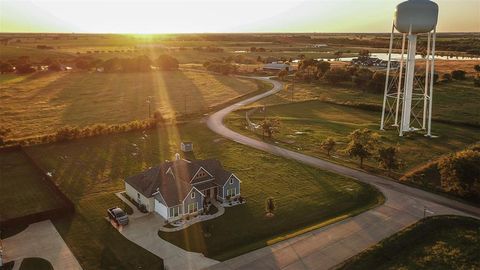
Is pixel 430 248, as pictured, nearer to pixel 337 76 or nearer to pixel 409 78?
pixel 409 78

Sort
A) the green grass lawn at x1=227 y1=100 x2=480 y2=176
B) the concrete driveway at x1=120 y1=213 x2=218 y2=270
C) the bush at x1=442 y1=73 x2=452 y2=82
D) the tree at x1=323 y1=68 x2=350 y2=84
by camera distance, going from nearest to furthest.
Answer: the concrete driveway at x1=120 y1=213 x2=218 y2=270 < the green grass lawn at x1=227 y1=100 x2=480 y2=176 < the bush at x1=442 y1=73 x2=452 y2=82 < the tree at x1=323 y1=68 x2=350 y2=84

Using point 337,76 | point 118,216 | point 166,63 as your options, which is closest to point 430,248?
point 118,216

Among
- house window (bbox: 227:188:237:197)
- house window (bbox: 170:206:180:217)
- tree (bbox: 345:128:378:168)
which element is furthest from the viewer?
tree (bbox: 345:128:378:168)

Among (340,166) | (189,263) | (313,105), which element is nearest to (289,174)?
(340,166)

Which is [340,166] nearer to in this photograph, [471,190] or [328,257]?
[471,190]

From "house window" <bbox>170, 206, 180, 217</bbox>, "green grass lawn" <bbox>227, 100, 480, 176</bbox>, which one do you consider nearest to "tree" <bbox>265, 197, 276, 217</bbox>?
"house window" <bbox>170, 206, 180, 217</bbox>

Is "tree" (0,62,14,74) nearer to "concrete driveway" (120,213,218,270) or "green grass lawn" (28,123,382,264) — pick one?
"green grass lawn" (28,123,382,264)
